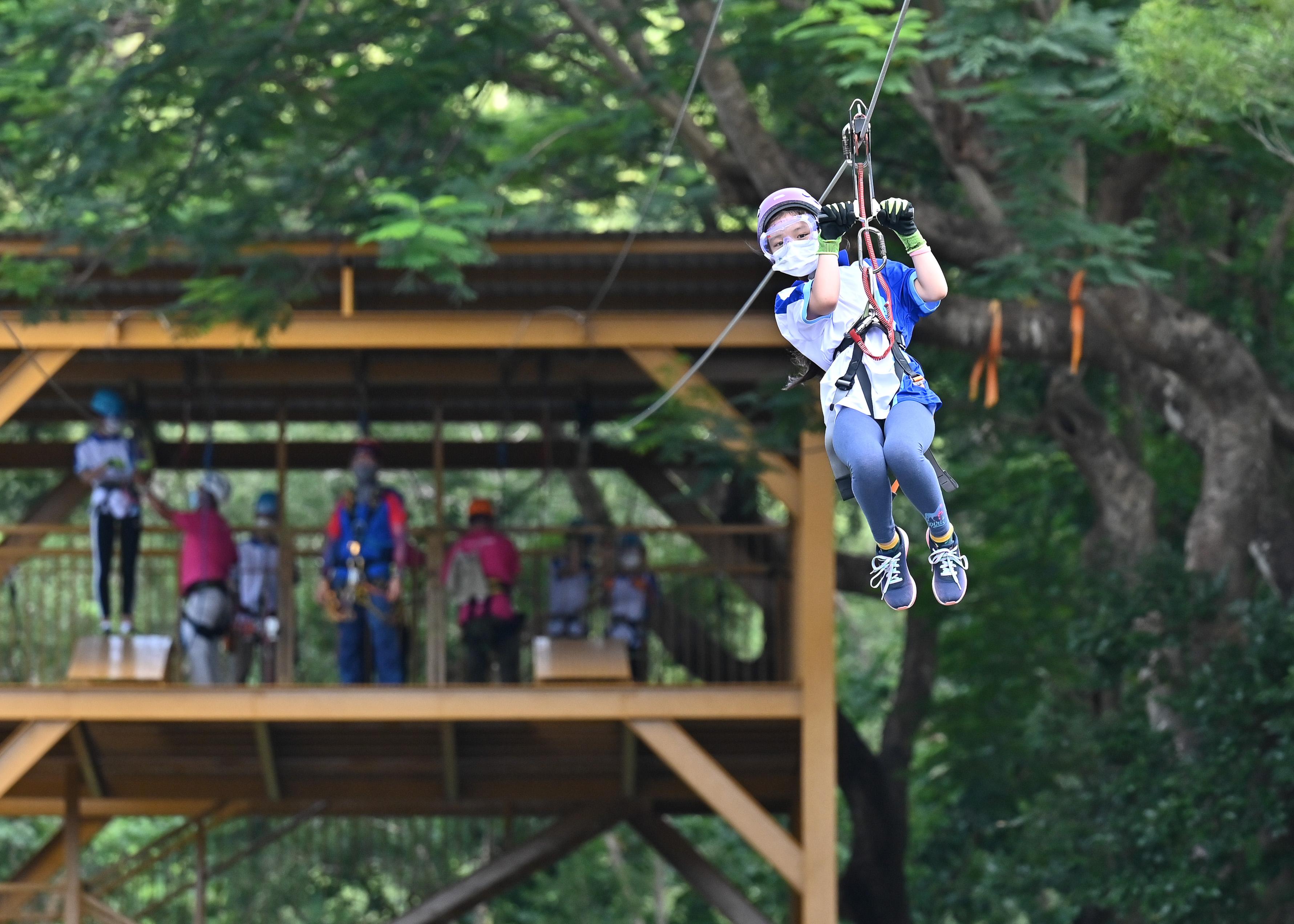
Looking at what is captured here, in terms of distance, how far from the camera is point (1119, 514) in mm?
15391

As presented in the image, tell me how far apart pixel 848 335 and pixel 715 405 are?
6.78m

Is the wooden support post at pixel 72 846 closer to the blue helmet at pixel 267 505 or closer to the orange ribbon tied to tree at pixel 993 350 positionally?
the blue helmet at pixel 267 505

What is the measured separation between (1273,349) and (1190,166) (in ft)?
5.57

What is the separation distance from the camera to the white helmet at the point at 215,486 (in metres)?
13.5

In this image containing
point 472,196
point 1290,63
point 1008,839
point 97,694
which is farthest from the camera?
point 1008,839

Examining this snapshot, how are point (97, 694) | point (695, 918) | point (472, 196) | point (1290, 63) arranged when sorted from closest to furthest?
point (1290, 63)
point (472, 196)
point (97, 694)
point (695, 918)

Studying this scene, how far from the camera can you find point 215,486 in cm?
1366

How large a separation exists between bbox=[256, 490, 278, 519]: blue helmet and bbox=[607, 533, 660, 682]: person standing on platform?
2391 mm

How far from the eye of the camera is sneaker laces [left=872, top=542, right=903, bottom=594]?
672cm

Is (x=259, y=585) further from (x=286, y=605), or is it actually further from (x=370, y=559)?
(x=370, y=559)

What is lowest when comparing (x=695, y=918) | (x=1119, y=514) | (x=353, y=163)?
(x=695, y=918)

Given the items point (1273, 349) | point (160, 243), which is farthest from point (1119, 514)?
point (160, 243)

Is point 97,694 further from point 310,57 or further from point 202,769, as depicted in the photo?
point 310,57

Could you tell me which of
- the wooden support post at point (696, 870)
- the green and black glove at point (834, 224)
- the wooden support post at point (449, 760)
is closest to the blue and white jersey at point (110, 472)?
the wooden support post at point (449, 760)
